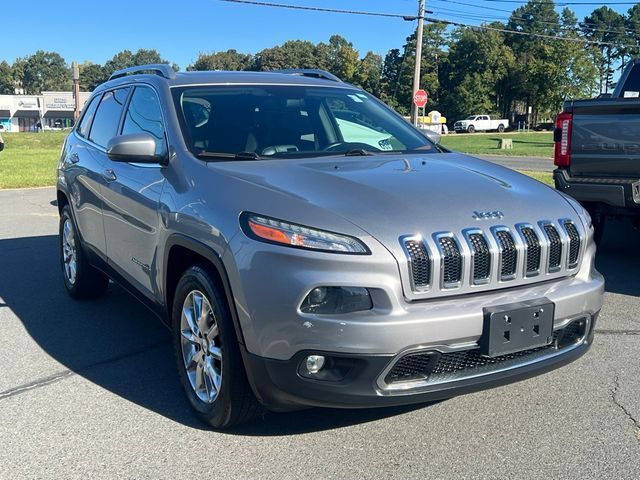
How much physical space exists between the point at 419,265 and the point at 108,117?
10.8 feet

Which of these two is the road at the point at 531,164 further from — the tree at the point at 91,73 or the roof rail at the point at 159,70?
the tree at the point at 91,73

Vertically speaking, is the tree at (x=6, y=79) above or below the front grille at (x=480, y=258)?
above

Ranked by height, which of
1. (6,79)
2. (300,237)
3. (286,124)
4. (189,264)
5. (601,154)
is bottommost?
(189,264)

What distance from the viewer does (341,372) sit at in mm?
2797

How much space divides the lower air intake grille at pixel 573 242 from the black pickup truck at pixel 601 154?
282 centimetres

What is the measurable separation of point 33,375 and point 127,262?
884 mm

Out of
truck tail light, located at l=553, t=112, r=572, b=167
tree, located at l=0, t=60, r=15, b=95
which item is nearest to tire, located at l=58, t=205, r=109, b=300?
truck tail light, located at l=553, t=112, r=572, b=167

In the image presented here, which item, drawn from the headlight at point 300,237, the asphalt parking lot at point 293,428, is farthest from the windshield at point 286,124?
the asphalt parking lot at point 293,428

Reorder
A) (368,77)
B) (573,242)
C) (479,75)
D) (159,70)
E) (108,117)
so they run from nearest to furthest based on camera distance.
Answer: (573,242) → (159,70) → (108,117) → (479,75) → (368,77)

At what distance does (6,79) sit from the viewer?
151625 millimetres

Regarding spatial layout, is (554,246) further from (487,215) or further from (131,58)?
(131,58)

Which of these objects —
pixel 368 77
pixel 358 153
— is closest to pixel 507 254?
pixel 358 153

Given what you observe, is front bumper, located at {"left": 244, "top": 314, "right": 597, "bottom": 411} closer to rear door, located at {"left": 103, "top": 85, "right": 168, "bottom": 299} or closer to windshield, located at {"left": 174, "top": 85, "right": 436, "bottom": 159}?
rear door, located at {"left": 103, "top": 85, "right": 168, "bottom": 299}

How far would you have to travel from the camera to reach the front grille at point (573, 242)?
3.21m
